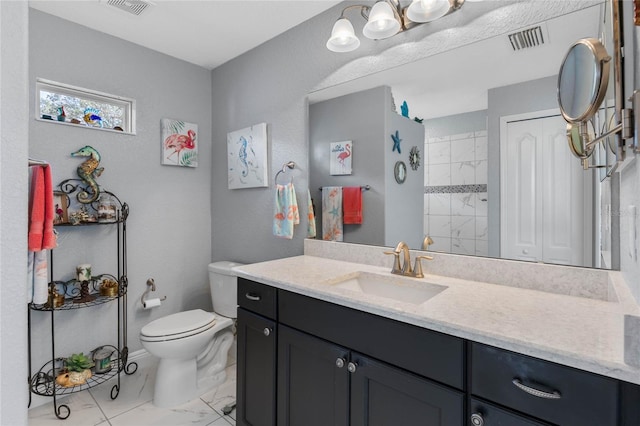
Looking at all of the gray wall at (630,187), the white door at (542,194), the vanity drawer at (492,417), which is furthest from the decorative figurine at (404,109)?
the vanity drawer at (492,417)

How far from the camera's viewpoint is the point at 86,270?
2.18m

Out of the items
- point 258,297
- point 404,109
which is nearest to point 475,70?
point 404,109

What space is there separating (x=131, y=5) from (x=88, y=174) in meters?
1.13

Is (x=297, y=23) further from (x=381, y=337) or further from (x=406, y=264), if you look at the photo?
(x=381, y=337)

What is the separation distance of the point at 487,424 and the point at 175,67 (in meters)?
3.08

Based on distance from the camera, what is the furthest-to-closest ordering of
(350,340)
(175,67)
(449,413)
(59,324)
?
(175,67) → (59,324) → (350,340) → (449,413)

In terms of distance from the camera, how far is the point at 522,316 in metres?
1.00

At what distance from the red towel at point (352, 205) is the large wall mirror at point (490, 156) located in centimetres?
4

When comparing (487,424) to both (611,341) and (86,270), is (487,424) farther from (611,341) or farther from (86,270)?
(86,270)

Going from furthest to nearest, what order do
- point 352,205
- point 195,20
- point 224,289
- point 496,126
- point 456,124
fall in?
point 224,289
point 195,20
point 352,205
point 456,124
point 496,126

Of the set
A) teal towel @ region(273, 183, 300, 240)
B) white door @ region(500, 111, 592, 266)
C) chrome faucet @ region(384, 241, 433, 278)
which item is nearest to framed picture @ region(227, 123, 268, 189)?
teal towel @ region(273, 183, 300, 240)

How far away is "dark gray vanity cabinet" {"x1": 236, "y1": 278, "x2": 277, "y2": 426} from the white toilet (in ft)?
0.85

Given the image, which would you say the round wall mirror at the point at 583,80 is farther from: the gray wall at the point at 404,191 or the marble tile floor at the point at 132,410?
the marble tile floor at the point at 132,410

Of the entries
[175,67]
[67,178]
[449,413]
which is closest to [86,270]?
[67,178]
